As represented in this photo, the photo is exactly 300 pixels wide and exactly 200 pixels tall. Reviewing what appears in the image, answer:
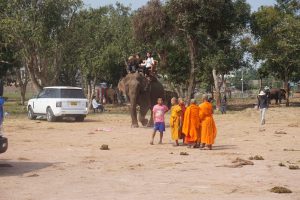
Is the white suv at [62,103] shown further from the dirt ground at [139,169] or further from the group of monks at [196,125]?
the group of monks at [196,125]

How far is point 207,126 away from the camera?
51.8ft

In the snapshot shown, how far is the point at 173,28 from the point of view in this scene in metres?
40.5

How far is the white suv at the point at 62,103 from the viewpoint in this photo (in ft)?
89.6

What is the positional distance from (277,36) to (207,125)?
27872 mm

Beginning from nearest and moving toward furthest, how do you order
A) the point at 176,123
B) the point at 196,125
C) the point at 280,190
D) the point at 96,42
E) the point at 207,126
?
1. the point at 280,190
2. the point at 207,126
3. the point at 196,125
4. the point at 176,123
5. the point at 96,42

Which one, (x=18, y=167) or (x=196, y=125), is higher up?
(x=196, y=125)

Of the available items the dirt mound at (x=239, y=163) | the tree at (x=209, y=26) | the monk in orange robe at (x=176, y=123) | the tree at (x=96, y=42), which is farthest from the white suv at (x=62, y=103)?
the dirt mound at (x=239, y=163)

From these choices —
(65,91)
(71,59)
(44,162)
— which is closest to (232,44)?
(71,59)

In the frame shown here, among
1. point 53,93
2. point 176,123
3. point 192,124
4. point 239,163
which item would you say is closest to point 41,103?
point 53,93

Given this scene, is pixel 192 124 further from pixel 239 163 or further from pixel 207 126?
pixel 239 163

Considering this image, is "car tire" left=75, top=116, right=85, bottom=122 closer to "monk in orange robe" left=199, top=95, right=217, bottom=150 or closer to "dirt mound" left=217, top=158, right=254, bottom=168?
"monk in orange robe" left=199, top=95, right=217, bottom=150

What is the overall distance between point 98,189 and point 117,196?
0.71 meters

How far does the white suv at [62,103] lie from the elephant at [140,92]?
14.2 ft

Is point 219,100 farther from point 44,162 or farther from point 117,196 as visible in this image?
point 117,196
